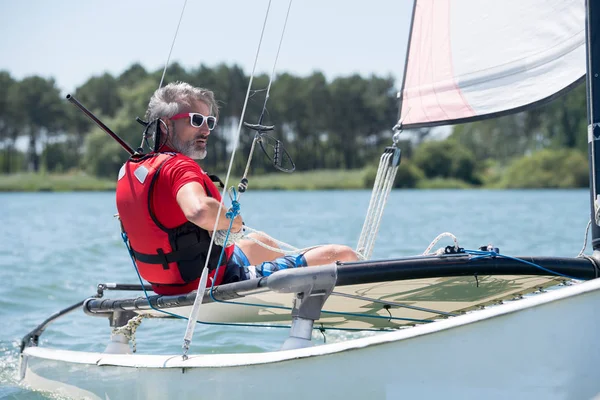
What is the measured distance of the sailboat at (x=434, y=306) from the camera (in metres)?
2.41

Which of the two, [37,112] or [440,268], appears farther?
[37,112]

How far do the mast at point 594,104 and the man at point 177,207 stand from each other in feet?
3.16

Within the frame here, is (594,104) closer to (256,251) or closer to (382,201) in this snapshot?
(382,201)

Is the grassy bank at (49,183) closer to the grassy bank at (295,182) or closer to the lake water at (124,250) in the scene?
the grassy bank at (295,182)

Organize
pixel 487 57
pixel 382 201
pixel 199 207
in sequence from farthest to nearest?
1. pixel 382 201
2. pixel 487 57
3. pixel 199 207

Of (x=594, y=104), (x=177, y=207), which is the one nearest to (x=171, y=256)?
(x=177, y=207)

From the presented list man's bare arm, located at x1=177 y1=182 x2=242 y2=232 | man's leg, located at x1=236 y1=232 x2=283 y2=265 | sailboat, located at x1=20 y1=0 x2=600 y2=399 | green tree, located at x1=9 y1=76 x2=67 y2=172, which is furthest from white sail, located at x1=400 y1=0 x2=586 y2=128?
green tree, located at x1=9 y1=76 x2=67 y2=172

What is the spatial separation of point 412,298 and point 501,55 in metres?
1.32

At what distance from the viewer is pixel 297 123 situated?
6116cm

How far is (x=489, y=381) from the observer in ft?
8.01

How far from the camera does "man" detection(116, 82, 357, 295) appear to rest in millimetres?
3021

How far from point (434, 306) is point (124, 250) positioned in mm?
10471

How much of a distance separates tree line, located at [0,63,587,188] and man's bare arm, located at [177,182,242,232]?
5268cm

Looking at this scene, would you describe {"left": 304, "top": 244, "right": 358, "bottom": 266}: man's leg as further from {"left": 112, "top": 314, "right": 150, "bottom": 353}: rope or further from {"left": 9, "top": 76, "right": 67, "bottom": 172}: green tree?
{"left": 9, "top": 76, "right": 67, "bottom": 172}: green tree
